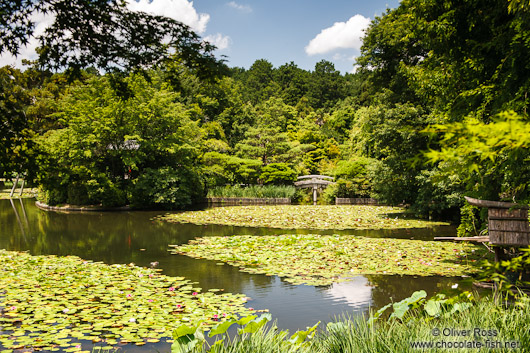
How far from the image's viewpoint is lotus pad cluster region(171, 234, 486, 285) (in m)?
6.50

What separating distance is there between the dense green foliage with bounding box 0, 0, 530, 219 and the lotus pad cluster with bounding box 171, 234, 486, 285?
4.97ft

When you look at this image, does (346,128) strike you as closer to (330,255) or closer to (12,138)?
(330,255)

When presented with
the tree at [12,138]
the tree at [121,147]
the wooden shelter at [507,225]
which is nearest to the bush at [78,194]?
the tree at [121,147]

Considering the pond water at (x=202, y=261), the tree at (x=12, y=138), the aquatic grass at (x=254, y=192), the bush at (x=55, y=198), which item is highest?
the tree at (x=12, y=138)

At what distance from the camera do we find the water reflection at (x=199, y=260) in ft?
16.8

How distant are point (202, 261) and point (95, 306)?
3051 millimetres

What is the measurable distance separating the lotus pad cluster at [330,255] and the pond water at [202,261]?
291 mm

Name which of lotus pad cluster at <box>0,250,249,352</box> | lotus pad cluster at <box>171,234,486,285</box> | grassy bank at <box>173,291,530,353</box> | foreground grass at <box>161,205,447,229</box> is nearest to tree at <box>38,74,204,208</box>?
foreground grass at <box>161,205,447,229</box>

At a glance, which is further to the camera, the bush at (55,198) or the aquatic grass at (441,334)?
the bush at (55,198)

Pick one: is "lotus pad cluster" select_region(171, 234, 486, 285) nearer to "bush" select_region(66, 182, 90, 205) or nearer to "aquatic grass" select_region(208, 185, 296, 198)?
"bush" select_region(66, 182, 90, 205)

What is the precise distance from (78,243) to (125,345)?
7.08m

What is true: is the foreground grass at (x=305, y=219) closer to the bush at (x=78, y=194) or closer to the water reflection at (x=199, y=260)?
the water reflection at (x=199, y=260)

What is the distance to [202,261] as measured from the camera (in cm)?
762

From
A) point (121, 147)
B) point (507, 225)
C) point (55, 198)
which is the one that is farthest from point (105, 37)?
point (55, 198)
